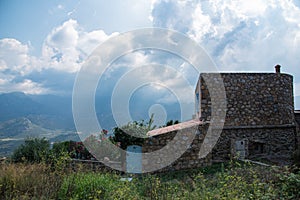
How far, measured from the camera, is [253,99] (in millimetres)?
10305

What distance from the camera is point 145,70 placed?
8930mm

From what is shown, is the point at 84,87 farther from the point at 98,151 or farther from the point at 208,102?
the point at 208,102

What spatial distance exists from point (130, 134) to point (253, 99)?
5.46 m

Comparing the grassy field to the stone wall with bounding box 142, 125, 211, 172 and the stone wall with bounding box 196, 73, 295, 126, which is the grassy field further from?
the stone wall with bounding box 196, 73, 295, 126

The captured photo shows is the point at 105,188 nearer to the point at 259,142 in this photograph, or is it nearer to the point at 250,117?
the point at 250,117

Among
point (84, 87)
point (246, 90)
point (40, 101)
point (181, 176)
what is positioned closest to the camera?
point (181, 176)

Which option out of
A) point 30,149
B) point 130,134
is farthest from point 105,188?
point 30,149

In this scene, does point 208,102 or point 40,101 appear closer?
point 208,102

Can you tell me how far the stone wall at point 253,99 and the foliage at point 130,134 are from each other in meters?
2.61

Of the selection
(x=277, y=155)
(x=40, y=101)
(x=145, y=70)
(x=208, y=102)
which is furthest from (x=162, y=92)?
(x=40, y=101)

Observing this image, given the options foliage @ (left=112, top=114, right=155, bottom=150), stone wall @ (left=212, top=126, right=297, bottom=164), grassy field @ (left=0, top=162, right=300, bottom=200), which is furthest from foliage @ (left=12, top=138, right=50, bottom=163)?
stone wall @ (left=212, top=126, right=297, bottom=164)

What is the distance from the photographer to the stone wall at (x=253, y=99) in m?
10.0

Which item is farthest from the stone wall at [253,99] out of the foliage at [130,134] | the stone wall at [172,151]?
the foliage at [130,134]

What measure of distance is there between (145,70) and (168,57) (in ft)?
3.28
